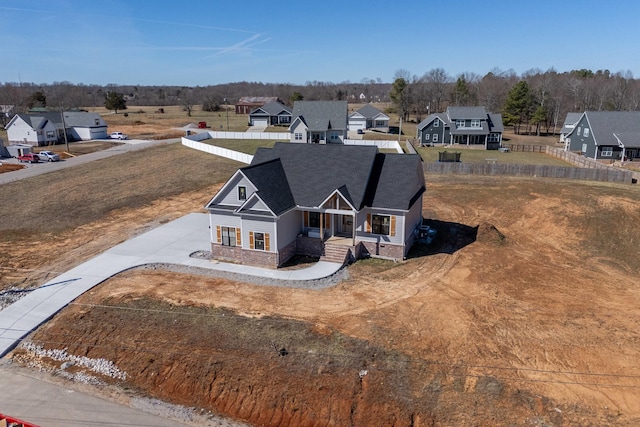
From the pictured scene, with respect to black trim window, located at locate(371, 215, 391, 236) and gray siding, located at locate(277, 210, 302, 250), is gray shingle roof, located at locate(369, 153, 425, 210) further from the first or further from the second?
gray siding, located at locate(277, 210, 302, 250)

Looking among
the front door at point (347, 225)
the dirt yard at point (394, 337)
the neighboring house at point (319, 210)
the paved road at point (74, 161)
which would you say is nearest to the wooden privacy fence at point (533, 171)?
the dirt yard at point (394, 337)

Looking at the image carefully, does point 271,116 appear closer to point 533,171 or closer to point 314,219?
point 533,171

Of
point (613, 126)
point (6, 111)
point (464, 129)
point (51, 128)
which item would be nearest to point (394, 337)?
point (613, 126)

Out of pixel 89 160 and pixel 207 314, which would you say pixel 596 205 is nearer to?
pixel 207 314

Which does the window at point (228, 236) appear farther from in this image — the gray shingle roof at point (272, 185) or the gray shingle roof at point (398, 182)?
the gray shingle roof at point (398, 182)

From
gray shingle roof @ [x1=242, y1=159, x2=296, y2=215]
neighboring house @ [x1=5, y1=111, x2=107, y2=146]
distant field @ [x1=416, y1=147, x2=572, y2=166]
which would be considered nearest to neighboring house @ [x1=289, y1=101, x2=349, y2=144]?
distant field @ [x1=416, y1=147, x2=572, y2=166]
